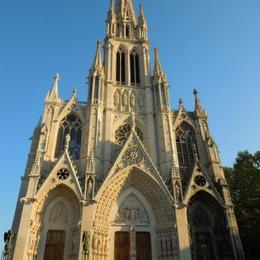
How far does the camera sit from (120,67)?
27.8 metres

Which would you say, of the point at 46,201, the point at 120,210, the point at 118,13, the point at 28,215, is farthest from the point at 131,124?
the point at 118,13

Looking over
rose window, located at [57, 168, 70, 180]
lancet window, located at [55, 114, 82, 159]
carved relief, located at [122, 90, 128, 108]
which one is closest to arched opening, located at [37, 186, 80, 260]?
rose window, located at [57, 168, 70, 180]

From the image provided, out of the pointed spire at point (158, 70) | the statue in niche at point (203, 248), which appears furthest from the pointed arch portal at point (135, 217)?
the pointed spire at point (158, 70)

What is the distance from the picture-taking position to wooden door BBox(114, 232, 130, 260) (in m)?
17.8

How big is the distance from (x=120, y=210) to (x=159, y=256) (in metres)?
4.01

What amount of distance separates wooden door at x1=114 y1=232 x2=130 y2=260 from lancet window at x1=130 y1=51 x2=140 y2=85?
47.5 ft

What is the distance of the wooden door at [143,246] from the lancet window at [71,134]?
780 centimetres

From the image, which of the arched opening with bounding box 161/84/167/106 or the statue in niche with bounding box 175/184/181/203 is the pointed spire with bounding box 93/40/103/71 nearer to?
the arched opening with bounding box 161/84/167/106

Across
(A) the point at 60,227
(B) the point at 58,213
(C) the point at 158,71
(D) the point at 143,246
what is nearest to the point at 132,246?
(D) the point at 143,246

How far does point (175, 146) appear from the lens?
22672 millimetres

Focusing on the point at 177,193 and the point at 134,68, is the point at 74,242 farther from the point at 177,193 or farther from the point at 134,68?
the point at 134,68

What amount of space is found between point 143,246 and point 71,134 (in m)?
10.5

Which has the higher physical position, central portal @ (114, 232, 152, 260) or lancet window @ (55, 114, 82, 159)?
lancet window @ (55, 114, 82, 159)

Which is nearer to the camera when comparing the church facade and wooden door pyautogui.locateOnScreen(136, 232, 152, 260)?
the church facade
